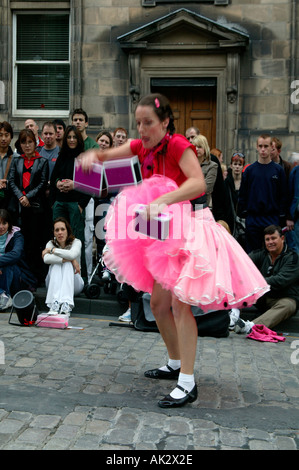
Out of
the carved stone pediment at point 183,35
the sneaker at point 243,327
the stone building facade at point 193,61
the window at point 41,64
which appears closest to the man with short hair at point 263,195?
the sneaker at point 243,327

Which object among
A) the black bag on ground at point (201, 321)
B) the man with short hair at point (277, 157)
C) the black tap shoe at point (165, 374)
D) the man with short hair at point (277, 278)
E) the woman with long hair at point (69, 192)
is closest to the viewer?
the black tap shoe at point (165, 374)

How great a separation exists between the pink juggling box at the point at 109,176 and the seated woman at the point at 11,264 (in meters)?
3.78

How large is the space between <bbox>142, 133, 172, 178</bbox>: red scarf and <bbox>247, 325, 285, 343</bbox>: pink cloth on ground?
308 centimetres

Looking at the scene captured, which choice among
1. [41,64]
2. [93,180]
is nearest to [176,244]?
[93,180]

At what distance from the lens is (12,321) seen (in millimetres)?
7352

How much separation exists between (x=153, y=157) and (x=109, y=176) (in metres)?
0.34

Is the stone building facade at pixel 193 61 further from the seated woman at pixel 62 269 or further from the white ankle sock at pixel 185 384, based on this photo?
the white ankle sock at pixel 185 384

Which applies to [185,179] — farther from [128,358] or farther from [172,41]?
[172,41]

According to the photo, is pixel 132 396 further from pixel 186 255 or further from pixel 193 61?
pixel 193 61

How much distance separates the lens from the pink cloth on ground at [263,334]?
22.5 ft

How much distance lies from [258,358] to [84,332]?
1.97m

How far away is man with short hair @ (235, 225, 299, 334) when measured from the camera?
7.43 metres

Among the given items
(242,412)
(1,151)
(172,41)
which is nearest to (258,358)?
(242,412)

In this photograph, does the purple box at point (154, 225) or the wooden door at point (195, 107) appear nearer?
the purple box at point (154, 225)
